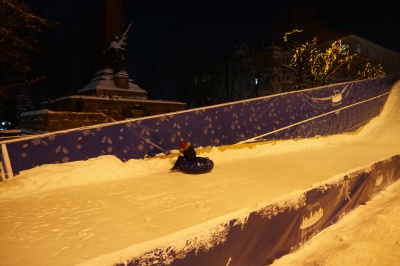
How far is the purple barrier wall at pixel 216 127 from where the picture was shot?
625 cm

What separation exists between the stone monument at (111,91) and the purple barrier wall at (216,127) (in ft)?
16.3

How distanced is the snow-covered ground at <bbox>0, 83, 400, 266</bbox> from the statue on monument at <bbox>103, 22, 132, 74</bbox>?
9.20 meters

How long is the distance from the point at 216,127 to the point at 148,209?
17.3ft

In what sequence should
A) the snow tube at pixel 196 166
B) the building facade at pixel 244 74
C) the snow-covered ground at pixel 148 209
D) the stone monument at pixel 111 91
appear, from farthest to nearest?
the building facade at pixel 244 74 → the stone monument at pixel 111 91 → the snow tube at pixel 196 166 → the snow-covered ground at pixel 148 209

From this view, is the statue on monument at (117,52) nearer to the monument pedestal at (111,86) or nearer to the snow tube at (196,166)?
the monument pedestal at (111,86)

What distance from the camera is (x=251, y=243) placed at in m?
3.41

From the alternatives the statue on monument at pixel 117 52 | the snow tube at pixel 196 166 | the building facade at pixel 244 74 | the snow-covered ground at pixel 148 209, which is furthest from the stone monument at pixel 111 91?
the building facade at pixel 244 74

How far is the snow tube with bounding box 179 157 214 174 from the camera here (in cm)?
676

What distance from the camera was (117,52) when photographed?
14.7 metres

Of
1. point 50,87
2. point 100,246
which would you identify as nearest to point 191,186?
point 100,246

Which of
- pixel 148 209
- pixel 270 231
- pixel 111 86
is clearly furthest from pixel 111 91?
pixel 270 231

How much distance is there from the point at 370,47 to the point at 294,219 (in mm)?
58456

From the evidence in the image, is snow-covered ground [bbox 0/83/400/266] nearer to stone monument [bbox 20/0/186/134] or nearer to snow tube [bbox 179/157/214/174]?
snow tube [bbox 179/157/214/174]

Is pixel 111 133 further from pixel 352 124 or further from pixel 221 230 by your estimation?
pixel 352 124
